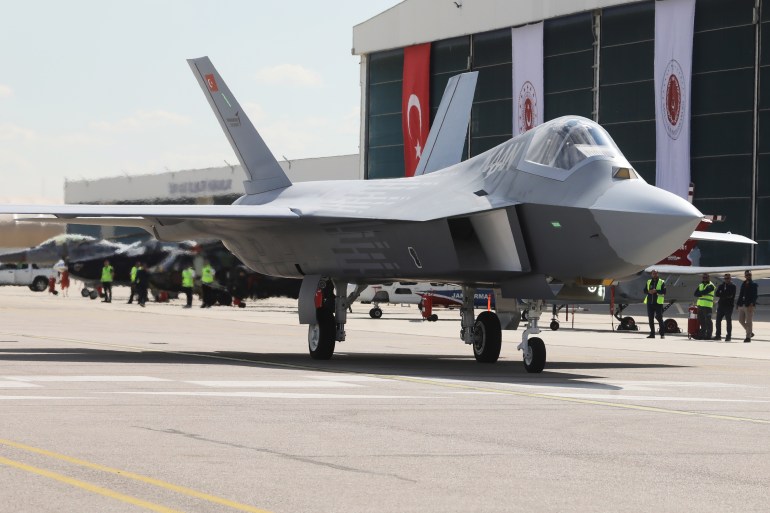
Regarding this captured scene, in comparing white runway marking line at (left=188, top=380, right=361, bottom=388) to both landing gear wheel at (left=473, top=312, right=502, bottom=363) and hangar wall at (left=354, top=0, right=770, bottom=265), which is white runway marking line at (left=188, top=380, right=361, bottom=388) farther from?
hangar wall at (left=354, top=0, right=770, bottom=265)

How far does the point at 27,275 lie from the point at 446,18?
27.7 metres

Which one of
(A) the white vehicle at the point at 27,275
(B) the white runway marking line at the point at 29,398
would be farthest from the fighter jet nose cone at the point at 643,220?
(A) the white vehicle at the point at 27,275

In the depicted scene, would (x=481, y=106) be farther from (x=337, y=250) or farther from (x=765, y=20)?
(x=337, y=250)

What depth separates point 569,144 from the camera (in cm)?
1574

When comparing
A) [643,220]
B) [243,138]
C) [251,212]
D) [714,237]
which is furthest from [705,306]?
[643,220]

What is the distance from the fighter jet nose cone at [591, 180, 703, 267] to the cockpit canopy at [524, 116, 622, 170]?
2.11 ft

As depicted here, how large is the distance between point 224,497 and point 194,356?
12.9 metres

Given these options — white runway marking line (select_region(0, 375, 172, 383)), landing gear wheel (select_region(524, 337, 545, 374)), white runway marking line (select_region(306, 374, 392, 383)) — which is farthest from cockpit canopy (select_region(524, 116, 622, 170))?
white runway marking line (select_region(0, 375, 172, 383))

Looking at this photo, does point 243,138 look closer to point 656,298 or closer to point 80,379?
point 80,379

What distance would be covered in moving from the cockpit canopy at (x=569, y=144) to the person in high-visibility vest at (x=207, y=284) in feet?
105

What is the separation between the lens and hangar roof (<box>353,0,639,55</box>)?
55.4 meters

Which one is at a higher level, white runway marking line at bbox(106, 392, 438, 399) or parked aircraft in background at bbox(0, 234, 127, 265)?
parked aircraft in background at bbox(0, 234, 127, 265)

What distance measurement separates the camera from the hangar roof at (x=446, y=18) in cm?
5544

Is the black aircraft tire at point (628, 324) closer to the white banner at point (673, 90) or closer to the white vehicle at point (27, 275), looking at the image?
the white banner at point (673, 90)
